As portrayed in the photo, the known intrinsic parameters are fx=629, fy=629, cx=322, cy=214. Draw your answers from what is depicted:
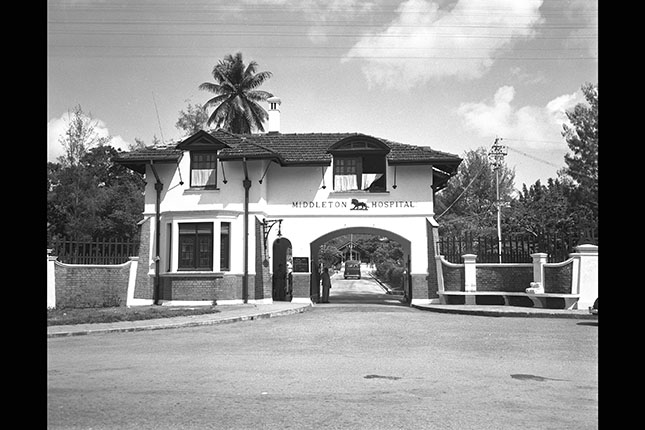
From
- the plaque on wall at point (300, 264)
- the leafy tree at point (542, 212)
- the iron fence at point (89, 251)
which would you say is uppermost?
the leafy tree at point (542, 212)

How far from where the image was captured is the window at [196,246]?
23375 mm

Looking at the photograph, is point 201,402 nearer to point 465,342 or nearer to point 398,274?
point 465,342

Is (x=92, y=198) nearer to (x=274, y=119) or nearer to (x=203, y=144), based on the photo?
(x=203, y=144)

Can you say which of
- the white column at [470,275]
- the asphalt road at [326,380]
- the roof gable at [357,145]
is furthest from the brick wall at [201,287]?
the asphalt road at [326,380]

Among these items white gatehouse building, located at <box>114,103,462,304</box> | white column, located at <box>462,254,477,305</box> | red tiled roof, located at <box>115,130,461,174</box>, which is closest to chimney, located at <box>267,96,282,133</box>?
red tiled roof, located at <box>115,130,461,174</box>

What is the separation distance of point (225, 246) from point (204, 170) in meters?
3.17

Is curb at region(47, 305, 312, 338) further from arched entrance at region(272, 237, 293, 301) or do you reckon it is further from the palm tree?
the palm tree

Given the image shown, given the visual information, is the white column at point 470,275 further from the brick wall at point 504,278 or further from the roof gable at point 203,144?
the roof gable at point 203,144

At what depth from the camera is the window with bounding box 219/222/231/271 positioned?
77.4 feet

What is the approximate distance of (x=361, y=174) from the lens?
81.6 ft

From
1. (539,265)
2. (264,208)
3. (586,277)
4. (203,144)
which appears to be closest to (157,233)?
(203,144)

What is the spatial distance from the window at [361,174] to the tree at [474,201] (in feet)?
37.4
